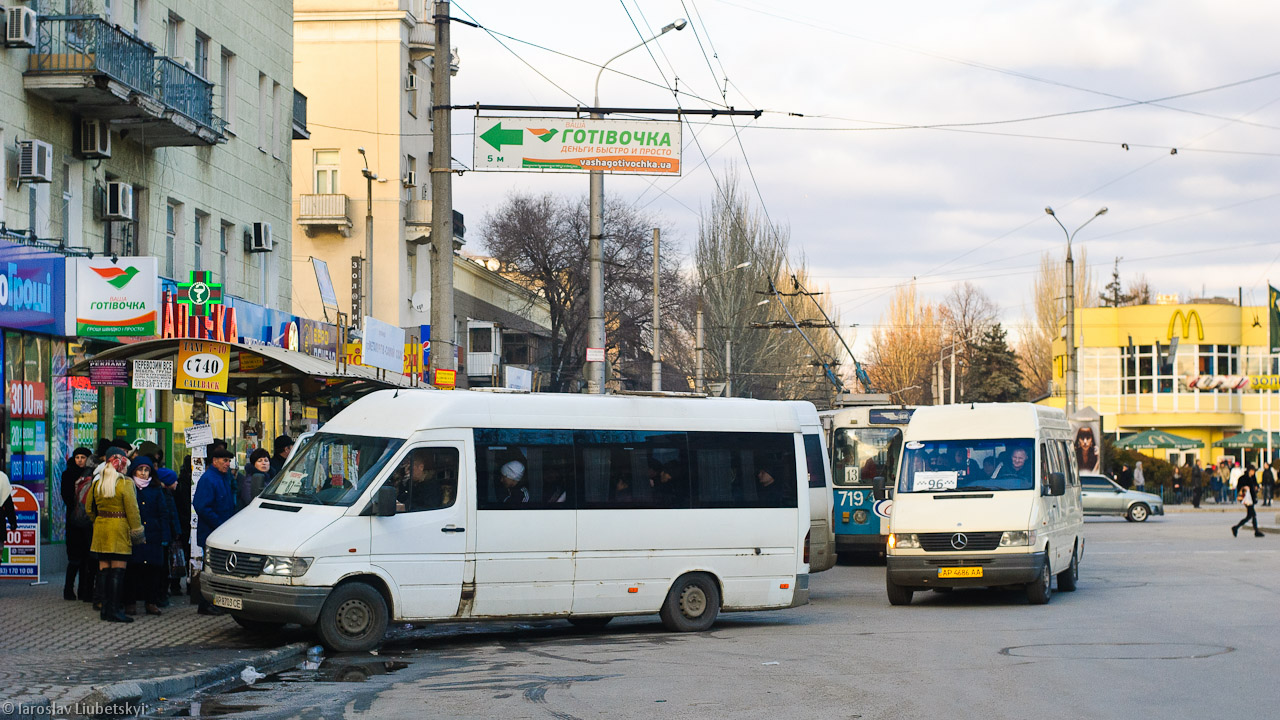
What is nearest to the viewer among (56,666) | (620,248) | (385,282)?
(56,666)

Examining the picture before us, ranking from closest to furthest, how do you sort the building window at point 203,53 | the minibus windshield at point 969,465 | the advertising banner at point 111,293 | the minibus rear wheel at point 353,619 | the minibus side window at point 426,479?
the minibus rear wheel at point 353,619 < the minibus side window at point 426,479 < the minibus windshield at point 969,465 < the advertising banner at point 111,293 < the building window at point 203,53

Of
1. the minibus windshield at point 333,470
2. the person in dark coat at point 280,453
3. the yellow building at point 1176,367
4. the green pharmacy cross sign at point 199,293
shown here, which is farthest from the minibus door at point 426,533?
the yellow building at point 1176,367

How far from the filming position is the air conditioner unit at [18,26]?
19047 millimetres

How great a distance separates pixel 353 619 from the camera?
1282cm

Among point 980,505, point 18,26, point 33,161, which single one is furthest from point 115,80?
point 980,505

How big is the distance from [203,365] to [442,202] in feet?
15.2

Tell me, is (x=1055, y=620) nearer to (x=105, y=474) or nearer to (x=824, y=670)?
(x=824, y=670)

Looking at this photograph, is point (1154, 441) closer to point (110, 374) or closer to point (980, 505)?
point (980, 505)

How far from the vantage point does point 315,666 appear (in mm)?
11836

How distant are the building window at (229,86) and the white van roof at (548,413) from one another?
15579mm

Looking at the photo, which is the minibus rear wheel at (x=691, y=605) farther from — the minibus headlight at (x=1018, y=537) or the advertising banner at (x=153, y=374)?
the advertising banner at (x=153, y=374)

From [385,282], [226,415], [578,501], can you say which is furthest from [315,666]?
→ [385,282]

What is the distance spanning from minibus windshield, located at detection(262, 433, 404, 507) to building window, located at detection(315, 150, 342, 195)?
114 feet

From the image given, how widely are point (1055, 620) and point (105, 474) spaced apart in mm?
9995
